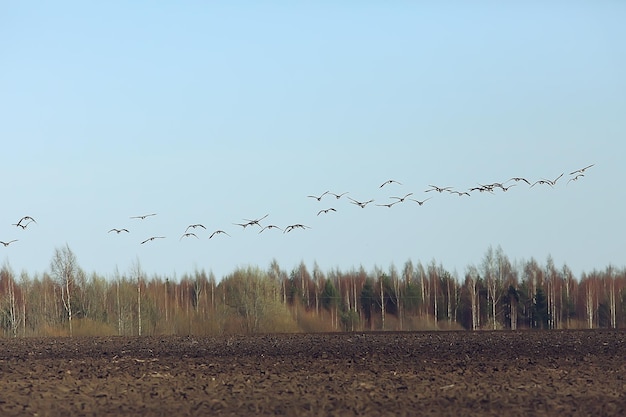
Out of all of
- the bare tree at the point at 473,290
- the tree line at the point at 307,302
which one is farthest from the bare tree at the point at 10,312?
the bare tree at the point at 473,290

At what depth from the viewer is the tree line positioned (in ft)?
257

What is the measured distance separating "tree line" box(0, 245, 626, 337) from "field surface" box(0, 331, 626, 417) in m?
42.1

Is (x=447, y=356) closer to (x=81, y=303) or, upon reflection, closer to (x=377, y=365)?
(x=377, y=365)

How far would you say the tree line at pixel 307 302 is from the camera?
7831 centimetres

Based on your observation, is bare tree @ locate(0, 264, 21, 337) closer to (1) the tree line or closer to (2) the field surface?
(1) the tree line

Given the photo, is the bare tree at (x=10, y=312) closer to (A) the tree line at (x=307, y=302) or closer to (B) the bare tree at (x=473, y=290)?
(A) the tree line at (x=307, y=302)

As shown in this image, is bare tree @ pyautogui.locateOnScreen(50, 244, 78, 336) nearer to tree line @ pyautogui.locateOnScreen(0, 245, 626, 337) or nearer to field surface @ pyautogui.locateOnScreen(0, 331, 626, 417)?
tree line @ pyautogui.locateOnScreen(0, 245, 626, 337)

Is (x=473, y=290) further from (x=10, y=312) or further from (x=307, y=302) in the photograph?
(x=10, y=312)

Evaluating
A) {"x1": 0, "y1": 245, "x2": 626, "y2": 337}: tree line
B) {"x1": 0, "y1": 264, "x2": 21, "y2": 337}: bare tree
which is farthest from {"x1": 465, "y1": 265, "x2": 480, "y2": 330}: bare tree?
{"x1": 0, "y1": 264, "x2": 21, "y2": 337}: bare tree

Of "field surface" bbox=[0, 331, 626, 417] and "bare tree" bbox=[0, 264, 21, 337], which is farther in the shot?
"bare tree" bbox=[0, 264, 21, 337]

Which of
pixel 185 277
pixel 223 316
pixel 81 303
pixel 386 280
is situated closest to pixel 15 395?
pixel 223 316

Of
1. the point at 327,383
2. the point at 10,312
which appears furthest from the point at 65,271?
the point at 327,383

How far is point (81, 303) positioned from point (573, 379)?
6498 centimetres

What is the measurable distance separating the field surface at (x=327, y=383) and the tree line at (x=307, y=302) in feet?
138
